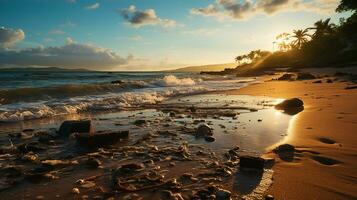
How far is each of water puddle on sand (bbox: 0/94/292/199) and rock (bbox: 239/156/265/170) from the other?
3.9 inches

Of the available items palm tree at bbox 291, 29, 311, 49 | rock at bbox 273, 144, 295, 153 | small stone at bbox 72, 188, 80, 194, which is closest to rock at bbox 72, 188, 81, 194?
small stone at bbox 72, 188, 80, 194

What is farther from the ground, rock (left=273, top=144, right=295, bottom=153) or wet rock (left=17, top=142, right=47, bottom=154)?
rock (left=273, top=144, right=295, bottom=153)

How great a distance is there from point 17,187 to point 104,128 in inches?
146

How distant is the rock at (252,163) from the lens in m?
3.81

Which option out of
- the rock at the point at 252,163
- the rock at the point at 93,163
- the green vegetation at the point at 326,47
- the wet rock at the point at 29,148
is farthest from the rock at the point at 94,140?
the green vegetation at the point at 326,47

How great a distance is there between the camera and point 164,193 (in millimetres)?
3254

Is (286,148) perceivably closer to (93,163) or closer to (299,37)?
(93,163)

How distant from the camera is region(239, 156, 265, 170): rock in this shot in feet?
12.5

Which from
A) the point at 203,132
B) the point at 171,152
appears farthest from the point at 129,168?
the point at 203,132

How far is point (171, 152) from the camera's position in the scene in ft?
15.9


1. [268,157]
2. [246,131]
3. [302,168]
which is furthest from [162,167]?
[246,131]

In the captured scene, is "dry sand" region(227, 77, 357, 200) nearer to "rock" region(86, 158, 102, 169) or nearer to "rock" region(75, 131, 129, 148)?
"rock" region(86, 158, 102, 169)

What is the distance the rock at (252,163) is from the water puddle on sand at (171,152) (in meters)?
0.10

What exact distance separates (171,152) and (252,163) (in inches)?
56.1
